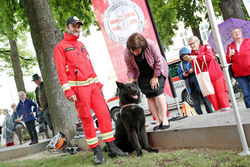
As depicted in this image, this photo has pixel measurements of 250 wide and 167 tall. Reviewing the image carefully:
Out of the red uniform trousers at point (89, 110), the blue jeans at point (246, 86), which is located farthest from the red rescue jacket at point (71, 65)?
the blue jeans at point (246, 86)

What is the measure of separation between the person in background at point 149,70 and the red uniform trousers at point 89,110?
0.64 metres

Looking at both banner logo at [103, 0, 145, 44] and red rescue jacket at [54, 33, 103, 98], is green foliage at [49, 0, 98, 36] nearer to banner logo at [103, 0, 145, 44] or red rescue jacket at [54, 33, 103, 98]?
banner logo at [103, 0, 145, 44]

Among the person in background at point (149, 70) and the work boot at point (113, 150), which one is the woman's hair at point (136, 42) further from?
the work boot at point (113, 150)

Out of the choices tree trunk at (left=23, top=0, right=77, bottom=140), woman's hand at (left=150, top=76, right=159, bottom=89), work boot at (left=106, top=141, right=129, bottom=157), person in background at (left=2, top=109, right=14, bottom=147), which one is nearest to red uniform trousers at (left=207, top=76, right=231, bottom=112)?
woman's hand at (left=150, top=76, right=159, bottom=89)

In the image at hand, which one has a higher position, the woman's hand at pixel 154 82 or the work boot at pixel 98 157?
the woman's hand at pixel 154 82

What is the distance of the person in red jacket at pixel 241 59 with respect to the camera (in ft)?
18.6

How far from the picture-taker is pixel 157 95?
4848 mm

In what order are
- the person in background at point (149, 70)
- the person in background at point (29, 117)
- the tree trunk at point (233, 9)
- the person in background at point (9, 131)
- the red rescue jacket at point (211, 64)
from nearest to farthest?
the person in background at point (149, 70)
the red rescue jacket at point (211, 64)
the person in background at point (29, 117)
the tree trunk at point (233, 9)
the person in background at point (9, 131)

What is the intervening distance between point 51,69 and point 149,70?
3871 mm

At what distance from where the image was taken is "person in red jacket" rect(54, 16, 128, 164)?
448cm

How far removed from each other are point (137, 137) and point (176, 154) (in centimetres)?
76

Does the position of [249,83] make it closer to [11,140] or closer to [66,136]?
[66,136]

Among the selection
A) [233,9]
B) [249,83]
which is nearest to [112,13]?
[249,83]

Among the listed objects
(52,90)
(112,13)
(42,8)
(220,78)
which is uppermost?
(42,8)
